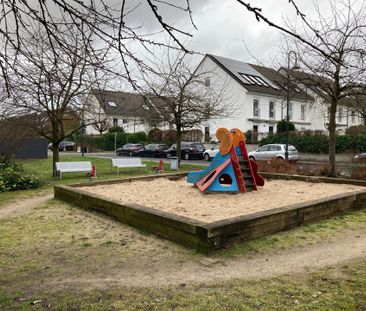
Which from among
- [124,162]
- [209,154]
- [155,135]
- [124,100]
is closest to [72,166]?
[124,162]

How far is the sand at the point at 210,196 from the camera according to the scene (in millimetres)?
7465

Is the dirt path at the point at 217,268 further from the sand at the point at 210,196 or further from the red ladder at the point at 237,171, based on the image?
the red ladder at the point at 237,171

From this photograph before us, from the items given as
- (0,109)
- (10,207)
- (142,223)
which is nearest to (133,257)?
(142,223)

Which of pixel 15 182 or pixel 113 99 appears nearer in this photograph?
pixel 113 99

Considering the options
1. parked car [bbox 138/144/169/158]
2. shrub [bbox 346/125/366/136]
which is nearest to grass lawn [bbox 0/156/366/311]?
shrub [bbox 346/125/366/136]

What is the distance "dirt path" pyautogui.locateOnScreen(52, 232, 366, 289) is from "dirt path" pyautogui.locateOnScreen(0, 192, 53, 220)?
4663mm

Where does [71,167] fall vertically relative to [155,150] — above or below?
below

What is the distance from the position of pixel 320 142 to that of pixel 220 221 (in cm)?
2583

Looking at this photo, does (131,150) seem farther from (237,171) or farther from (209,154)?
(237,171)

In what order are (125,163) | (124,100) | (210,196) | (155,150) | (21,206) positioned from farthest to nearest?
(155,150)
(125,163)
(124,100)
(21,206)
(210,196)

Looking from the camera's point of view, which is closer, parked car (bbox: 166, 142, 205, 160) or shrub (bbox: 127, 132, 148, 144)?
parked car (bbox: 166, 142, 205, 160)

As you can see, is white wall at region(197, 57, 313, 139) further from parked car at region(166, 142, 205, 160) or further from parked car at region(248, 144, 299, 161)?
parked car at region(248, 144, 299, 161)

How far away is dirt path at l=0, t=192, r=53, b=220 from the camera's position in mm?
8469

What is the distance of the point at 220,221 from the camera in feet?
18.6
